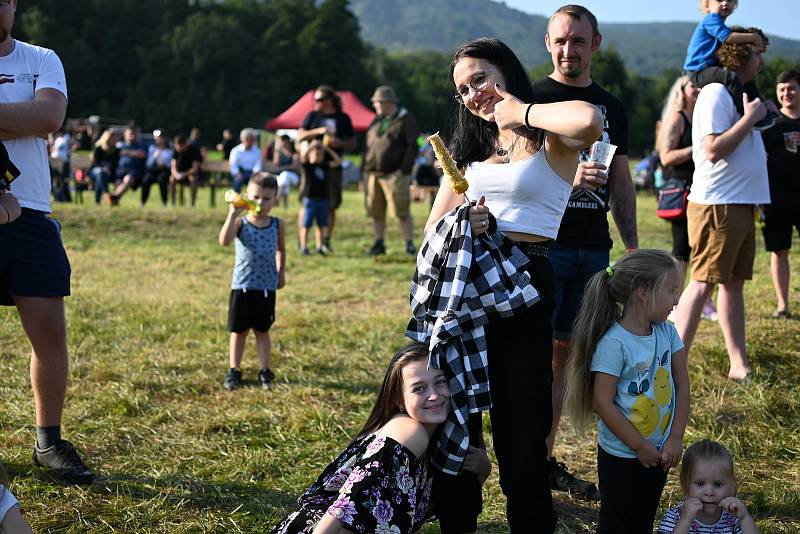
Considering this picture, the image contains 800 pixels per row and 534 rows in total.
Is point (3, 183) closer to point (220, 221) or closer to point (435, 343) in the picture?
point (435, 343)

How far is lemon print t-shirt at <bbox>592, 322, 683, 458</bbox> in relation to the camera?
118 inches

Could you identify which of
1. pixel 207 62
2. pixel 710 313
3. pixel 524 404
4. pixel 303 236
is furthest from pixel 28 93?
pixel 207 62

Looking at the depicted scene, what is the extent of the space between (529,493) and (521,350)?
1.47ft

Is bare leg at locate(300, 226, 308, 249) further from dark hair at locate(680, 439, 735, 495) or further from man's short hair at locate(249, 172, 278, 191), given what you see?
dark hair at locate(680, 439, 735, 495)

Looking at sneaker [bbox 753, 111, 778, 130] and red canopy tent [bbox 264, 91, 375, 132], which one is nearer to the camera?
sneaker [bbox 753, 111, 778, 130]

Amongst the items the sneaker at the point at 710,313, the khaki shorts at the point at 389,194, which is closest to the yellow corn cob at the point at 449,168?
the sneaker at the point at 710,313

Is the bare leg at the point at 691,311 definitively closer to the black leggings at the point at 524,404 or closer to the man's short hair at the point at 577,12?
the man's short hair at the point at 577,12

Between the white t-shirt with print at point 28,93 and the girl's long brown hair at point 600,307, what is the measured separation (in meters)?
2.23

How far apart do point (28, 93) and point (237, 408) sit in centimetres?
211

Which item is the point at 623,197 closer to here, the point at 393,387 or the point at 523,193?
the point at 523,193

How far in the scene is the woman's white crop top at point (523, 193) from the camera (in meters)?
2.78

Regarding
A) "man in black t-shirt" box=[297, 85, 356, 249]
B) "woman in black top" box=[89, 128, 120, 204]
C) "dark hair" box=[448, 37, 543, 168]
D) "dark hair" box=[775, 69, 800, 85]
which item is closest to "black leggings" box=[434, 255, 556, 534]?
"dark hair" box=[448, 37, 543, 168]

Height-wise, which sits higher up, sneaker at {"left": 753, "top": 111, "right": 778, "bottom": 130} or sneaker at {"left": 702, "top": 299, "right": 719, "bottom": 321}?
sneaker at {"left": 753, "top": 111, "right": 778, "bottom": 130}

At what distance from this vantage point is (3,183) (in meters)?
3.36
